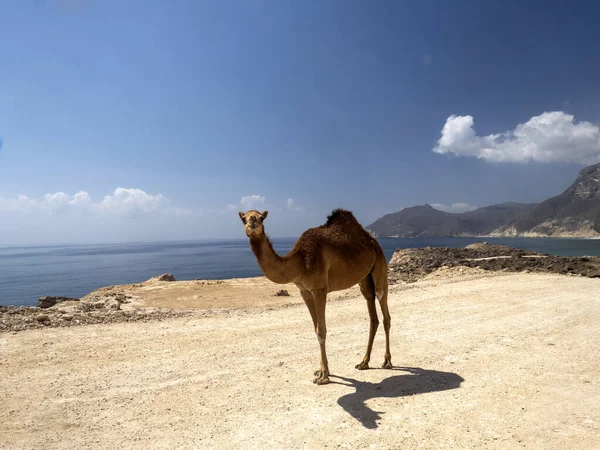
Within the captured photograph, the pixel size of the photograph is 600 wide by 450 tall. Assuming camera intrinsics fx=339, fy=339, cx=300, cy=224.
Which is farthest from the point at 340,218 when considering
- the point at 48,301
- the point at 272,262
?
the point at 48,301

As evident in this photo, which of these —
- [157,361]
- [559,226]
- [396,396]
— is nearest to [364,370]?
[396,396]

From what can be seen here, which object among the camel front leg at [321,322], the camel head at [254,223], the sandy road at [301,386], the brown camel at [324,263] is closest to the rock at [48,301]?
the sandy road at [301,386]

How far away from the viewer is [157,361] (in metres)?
7.50

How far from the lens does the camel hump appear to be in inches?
275

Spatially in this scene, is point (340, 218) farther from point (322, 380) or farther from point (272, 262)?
point (322, 380)

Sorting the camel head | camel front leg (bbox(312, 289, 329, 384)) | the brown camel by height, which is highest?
the camel head

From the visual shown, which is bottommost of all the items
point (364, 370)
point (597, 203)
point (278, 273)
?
point (364, 370)

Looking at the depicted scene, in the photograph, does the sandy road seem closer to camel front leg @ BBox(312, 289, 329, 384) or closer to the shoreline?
camel front leg @ BBox(312, 289, 329, 384)

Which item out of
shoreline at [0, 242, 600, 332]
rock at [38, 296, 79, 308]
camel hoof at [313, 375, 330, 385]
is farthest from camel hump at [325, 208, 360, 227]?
rock at [38, 296, 79, 308]

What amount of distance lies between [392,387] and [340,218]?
10.8 feet

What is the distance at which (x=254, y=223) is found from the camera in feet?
18.0

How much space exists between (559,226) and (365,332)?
232m

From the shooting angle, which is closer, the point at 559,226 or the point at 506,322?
the point at 506,322

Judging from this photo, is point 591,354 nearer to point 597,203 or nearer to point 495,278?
point 495,278
